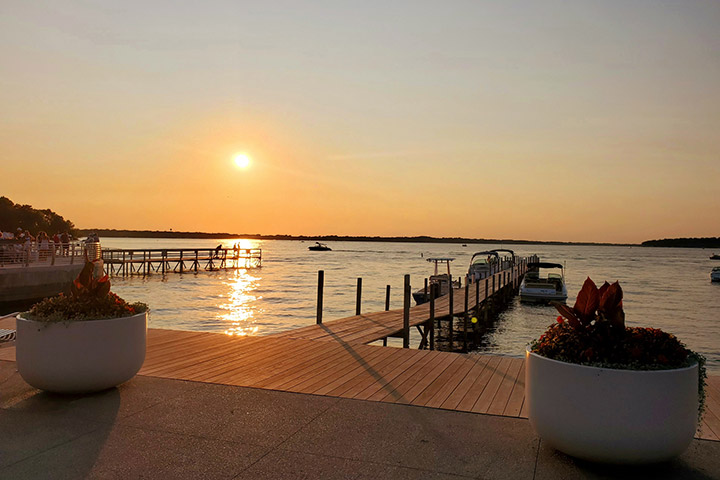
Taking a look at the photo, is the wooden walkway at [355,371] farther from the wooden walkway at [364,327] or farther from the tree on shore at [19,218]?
the tree on shore at [19,218]

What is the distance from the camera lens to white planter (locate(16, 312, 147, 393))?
17.3 ft

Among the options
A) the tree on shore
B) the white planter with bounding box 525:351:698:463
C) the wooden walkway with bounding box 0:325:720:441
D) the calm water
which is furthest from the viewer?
the tree on shore

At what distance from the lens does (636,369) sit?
3695mm

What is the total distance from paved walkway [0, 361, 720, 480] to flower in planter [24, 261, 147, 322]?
31.1 inches

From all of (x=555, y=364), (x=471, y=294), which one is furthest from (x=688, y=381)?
(x=471, y=294)

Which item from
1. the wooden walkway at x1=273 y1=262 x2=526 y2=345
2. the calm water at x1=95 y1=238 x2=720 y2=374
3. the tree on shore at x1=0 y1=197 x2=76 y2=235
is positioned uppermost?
the tree on shore at x1=0 y1=197 x2=76 y2=235

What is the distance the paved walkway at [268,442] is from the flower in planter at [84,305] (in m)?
0.79

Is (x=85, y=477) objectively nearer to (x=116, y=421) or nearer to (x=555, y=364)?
(x=116, y=421)

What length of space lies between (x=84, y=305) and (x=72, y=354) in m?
0.47

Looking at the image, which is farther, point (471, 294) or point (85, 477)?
point (471, 294)

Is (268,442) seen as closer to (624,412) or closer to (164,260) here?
(624,412)

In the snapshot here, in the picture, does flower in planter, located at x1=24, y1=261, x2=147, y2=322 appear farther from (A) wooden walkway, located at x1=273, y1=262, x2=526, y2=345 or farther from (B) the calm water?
(B) the calm water

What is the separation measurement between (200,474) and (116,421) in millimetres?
1437

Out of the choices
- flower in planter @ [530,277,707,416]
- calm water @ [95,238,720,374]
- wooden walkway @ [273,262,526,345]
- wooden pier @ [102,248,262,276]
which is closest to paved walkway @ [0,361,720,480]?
flower in planter @ [530,277,707,416]
